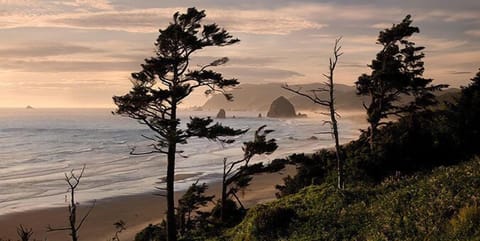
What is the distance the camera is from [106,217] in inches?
1307

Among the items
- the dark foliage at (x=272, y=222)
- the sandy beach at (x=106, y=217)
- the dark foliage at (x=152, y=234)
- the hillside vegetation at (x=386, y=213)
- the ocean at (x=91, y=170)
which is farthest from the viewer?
the ocean at (x=91, y=170)

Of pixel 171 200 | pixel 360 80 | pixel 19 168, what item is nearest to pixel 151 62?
pixel 171 200

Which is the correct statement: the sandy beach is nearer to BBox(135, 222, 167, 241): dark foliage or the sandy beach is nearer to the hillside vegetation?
BBox(135, 222, 167, 241): dark foliage

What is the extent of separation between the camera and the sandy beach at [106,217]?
29.5m

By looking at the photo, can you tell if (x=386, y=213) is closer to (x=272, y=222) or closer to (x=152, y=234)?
(x=272, y=222)

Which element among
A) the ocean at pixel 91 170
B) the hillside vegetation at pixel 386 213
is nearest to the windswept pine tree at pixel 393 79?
the hillside vegetation at pixel 386 213

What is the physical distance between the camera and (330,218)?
47.4ft

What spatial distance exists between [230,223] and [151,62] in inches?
366

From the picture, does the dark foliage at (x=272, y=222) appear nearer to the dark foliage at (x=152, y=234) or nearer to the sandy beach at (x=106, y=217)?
the dark foliage at (x=152, y=234)

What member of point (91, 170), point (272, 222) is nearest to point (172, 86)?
point (272, 222)

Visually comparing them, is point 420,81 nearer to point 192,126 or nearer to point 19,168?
point 192,126

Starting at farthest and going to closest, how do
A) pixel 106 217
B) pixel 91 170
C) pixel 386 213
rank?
pixel 91 170 → pixel 106 217 → pixel 386 213

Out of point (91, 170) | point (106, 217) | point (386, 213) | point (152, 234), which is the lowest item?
point (91, 170)

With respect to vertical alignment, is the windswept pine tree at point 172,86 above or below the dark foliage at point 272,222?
above
